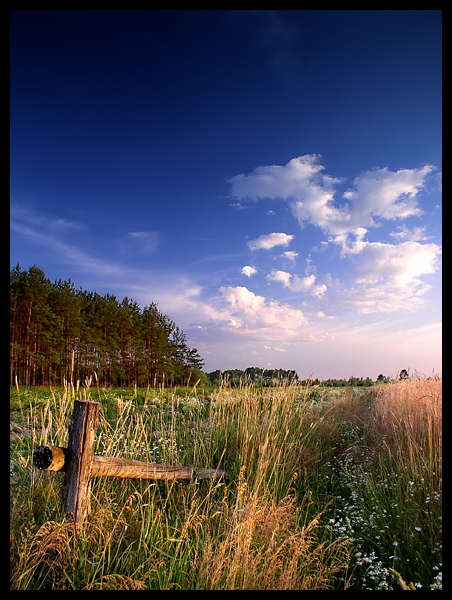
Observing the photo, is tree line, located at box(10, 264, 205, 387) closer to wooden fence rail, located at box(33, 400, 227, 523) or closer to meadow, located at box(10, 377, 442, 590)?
meadow, located at box(10, 377, 442, 590)

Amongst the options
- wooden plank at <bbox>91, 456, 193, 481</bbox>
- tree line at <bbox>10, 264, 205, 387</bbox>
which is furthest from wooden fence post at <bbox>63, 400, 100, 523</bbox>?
tree line at <bbox>10, 264, 205, 387</bbox>

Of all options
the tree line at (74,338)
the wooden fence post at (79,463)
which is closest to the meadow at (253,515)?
the wooden fence post at (79,463)

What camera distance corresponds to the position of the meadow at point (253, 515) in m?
3.02

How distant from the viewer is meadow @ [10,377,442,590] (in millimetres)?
3023

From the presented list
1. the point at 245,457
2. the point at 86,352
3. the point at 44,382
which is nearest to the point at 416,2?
the point at 245,457

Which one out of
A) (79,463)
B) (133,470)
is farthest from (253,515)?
(79,463)

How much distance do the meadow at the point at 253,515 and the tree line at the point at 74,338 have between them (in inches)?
214

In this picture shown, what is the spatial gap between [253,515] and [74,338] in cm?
1031

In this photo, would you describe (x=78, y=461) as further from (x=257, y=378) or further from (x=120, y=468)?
(x=257, y=378)

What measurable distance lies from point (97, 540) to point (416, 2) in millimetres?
4155

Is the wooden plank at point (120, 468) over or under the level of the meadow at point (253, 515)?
over

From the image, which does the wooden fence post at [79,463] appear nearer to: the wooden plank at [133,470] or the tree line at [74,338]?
the wooden plank at [133,470]

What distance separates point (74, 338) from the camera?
12.5m

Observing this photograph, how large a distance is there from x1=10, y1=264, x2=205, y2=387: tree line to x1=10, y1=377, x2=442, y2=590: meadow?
17.9 feet
